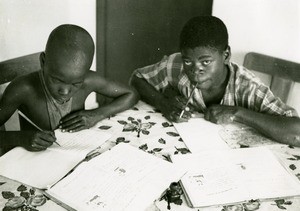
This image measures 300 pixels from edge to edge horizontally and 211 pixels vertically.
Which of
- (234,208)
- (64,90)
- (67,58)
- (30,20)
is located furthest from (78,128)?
(30,20)

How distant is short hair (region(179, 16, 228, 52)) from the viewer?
125 centimetres

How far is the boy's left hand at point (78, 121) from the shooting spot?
120cm

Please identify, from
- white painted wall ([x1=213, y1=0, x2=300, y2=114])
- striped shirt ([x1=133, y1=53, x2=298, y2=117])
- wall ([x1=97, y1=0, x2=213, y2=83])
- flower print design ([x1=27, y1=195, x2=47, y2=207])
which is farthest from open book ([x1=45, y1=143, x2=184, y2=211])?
wall ([x1=97, y1=0, x2=213, y2=83])

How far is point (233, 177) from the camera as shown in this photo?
0.94m

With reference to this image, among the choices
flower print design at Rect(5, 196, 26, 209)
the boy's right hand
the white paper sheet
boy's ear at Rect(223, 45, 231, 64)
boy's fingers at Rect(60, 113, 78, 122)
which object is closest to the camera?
flower print design at Rect(5, 196, 26, 209)

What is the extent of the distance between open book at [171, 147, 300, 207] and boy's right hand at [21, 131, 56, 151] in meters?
0.40

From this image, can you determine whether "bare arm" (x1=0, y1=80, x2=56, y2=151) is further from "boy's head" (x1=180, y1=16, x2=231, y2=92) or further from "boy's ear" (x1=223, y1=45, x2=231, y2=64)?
"boy's ear" (x1=223, y1=45, x2=231, y2=64)

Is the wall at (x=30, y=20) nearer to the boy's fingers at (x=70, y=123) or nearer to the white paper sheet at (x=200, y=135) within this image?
the boy's fingers at (x=70, y=123)

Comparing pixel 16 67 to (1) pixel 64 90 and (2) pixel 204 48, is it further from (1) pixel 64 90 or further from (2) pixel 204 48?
(2) pixel 204 48

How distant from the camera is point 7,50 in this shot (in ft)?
6.22

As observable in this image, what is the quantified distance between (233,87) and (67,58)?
71cm

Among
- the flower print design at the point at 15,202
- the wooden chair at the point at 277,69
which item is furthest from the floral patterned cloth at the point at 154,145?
the wooden chair at the point at 277,69

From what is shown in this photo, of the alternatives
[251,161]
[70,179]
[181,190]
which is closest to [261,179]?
[251,161]

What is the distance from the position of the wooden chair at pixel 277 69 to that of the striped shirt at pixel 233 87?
0.55 metres
